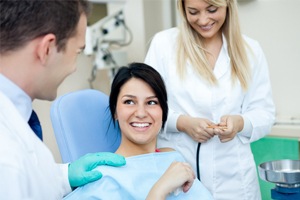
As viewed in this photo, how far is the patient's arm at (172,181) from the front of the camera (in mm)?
1394

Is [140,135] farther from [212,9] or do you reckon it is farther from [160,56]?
[212,9]

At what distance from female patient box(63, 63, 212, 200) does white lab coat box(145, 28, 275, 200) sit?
0.11 meters

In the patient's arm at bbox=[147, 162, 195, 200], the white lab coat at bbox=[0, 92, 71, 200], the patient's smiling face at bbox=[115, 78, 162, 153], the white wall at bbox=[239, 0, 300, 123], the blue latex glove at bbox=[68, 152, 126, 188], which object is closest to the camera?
the white lab coat at bbox=[0, 92, 71, 200]

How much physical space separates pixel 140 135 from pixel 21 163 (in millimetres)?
840

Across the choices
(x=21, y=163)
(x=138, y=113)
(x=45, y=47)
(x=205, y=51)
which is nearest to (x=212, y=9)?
(x=205, y=51)

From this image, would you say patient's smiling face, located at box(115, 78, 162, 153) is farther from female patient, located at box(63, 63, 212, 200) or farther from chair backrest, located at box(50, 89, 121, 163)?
chair backrest, located at box(50, 89, 121, 163)

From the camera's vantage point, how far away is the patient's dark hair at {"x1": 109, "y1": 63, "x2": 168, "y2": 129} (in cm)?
178

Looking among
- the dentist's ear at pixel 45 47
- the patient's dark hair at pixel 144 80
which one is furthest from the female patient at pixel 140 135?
the dentist's ear at pixel 45 47

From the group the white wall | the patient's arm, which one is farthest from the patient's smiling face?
the white wall

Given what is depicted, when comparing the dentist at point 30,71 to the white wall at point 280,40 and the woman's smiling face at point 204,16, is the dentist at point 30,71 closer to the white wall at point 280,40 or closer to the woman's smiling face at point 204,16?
the woman's smiling face at point 204,16

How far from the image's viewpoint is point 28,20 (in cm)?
99

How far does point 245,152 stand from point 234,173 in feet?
0.36

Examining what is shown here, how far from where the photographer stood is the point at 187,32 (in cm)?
194

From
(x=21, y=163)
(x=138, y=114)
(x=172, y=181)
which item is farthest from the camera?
(x=138, y=114)
